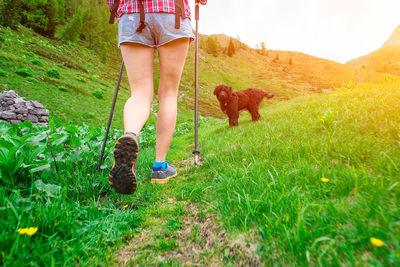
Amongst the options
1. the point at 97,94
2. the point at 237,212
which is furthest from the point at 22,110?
the point at 237,212

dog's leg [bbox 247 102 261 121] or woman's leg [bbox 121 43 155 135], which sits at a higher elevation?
woman's leg [bbox 121 43 155 135]

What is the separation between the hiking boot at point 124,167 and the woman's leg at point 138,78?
313 mm

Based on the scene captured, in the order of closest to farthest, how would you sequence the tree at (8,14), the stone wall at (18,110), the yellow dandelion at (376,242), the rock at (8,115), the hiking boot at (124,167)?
the yellow dandelion at (376,242) → the hiking boot at (124,167) → the rock at (8,115) → the stone wall at (18,110) → the tree at (8,14)

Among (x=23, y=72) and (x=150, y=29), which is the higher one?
(x=23, y=72)

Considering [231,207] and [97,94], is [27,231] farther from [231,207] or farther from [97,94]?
[97,94]

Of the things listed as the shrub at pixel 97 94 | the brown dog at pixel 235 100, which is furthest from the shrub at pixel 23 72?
the brown dog at pixel 235 100

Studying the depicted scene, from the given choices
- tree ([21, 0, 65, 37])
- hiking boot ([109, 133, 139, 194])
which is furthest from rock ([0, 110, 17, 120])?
tree ([21, 0, 65, 37])

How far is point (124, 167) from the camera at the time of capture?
1.84 metres

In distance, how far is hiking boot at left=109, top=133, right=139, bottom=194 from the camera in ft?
6.00

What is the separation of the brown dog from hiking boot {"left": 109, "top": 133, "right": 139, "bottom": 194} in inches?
192

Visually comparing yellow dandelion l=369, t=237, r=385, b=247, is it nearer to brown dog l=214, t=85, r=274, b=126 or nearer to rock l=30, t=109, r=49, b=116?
brown dog l=214, t=85, r=274, b=126

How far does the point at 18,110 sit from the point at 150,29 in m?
12.6

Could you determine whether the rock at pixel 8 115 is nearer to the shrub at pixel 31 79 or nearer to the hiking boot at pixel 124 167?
the shrub at pixel 31 79

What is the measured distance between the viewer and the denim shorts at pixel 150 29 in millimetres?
2141
